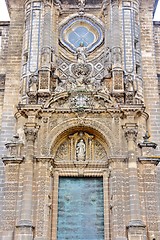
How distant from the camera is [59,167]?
16.9m

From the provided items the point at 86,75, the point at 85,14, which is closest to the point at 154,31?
the point at 85,14

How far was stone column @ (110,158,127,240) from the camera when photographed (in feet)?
49.9

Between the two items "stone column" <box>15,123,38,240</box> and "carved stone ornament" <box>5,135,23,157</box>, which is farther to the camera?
"carved stone ornament" <box>5,135,23,157</box>

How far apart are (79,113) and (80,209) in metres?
3.77

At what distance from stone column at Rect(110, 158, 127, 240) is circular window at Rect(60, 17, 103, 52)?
6388 millimetres

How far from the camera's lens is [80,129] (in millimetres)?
17297

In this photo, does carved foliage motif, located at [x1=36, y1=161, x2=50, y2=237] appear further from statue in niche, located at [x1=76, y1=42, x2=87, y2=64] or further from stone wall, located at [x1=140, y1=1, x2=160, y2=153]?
statue in niche, located at [x1=76, y1=42, x2=87, y2=64]

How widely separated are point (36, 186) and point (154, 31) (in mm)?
10089

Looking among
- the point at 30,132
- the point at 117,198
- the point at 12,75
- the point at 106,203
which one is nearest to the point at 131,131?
the point at 117,198

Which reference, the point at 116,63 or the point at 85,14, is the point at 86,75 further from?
the point at 85,14

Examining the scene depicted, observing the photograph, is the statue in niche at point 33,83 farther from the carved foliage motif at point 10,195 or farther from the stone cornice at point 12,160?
the carved foliage motif at point 10,195

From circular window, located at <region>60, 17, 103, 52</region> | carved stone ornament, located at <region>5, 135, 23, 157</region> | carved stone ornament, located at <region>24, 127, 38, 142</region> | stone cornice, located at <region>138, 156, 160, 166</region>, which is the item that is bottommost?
stone cornice, located at <region>138, 156, 160, 166</region>

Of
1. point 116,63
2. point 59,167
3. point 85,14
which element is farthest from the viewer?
point 85,14

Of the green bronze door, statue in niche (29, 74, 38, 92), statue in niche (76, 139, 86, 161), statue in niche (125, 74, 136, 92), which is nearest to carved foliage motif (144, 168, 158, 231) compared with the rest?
the green bronze door
